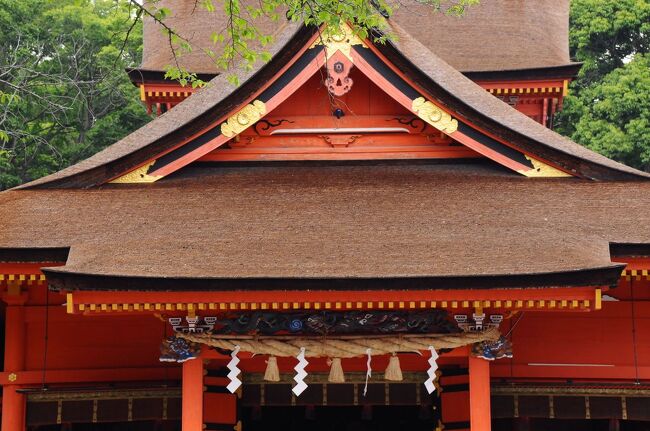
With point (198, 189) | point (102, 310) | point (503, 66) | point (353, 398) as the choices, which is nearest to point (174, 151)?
point (198, 189)

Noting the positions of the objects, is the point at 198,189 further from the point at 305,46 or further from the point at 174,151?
the point at 305,46

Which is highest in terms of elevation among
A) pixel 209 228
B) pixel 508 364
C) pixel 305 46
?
pixel 305 46

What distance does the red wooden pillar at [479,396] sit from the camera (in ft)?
32.9

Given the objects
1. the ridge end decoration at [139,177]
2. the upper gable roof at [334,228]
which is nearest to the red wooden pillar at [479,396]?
the upper gable roof at [334,228]

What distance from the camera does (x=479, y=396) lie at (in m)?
10.1

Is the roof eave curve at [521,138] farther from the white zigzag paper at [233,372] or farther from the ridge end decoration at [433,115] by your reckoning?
the white zigzag paper at [233,372]

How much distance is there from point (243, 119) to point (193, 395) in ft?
11.3

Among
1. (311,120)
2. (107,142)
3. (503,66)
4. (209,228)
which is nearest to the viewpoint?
(209,228)

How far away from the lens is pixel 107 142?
3825cm

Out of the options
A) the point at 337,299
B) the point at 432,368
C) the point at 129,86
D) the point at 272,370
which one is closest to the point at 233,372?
the point at 272,370

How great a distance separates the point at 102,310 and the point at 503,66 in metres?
11.3

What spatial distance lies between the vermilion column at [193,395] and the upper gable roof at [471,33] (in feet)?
31.6

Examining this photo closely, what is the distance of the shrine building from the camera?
31.2ft

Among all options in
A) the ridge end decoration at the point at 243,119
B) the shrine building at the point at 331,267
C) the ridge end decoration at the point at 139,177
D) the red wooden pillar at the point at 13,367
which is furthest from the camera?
the ridge end decoration at the point at 139,177
